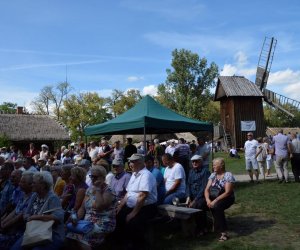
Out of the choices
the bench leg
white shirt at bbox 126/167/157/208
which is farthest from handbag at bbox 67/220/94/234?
the bench leg

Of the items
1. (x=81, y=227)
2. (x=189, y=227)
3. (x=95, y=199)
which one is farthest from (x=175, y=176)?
(x=81, y=227)

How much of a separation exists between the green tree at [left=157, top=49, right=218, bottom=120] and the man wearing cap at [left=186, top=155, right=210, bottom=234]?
144 ft

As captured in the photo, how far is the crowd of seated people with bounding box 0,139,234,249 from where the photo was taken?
492 centimetres

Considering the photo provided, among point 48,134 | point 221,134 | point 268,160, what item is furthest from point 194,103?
point 268,160

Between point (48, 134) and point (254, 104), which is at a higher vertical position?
point (254, 104)

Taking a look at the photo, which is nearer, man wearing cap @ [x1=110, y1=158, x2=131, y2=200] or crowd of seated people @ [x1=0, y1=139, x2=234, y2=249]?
crowd of seated people @ [x1=0, y1=139, x2=234, y2=249]

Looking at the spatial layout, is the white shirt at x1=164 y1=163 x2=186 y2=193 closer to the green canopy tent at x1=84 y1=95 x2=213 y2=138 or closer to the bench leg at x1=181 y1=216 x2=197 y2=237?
the bench leg at x1=181 y1=216 x2=197 y2=237

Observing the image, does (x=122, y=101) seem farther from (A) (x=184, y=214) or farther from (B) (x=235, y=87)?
(A) (x=184, y=214)

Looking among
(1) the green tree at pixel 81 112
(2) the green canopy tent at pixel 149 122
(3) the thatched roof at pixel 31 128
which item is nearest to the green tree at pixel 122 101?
(1) the green tree at pixel 81 112

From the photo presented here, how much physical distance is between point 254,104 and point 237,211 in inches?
1167

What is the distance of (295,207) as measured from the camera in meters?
8.60

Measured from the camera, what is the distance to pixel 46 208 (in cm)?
485

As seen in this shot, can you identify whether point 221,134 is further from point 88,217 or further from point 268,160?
point 88,217

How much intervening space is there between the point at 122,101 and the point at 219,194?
66.3 meters
